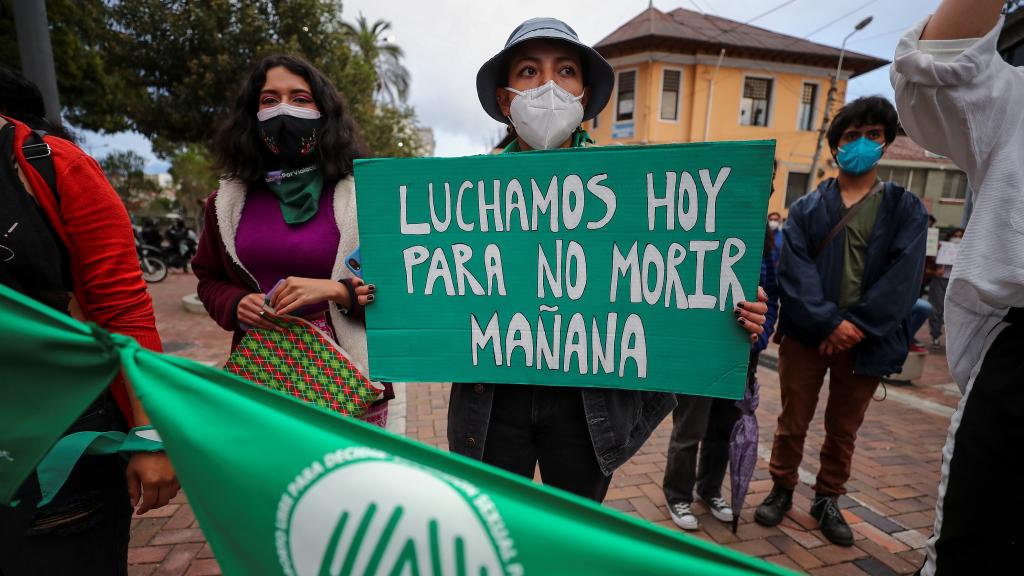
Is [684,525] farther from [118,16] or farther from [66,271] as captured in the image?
[118,16]

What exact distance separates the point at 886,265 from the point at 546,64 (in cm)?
199

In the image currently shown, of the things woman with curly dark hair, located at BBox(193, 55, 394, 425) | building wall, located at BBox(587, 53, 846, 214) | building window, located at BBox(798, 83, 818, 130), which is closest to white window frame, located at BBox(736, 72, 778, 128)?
building wall, located at BBox(587, 53, 846, 214)

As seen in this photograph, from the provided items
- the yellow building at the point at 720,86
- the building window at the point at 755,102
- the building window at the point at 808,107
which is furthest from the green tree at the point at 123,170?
the building window at the point at 808,107

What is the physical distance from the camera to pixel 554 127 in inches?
54.2

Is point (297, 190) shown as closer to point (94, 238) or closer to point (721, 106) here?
point (94, 238)

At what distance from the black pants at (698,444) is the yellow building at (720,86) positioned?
642 inches

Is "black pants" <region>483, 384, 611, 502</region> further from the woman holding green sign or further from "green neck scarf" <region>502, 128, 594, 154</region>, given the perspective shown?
"green neck scarf" <region>502, 128, 594, 154</region>

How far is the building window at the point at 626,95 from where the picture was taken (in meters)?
17.9

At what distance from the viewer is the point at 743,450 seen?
2367mm

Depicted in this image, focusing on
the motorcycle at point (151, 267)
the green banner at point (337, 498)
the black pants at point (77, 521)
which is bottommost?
the motorcycle at point (151, 267)

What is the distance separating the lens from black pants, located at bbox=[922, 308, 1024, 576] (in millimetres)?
1165

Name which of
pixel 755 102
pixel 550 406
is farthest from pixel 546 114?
pixel 755 102

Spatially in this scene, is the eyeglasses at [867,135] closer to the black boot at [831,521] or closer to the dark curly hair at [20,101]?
the black boot at [831,521]

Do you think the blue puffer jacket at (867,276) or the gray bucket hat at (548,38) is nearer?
the gray bucket hat at (548,38)
